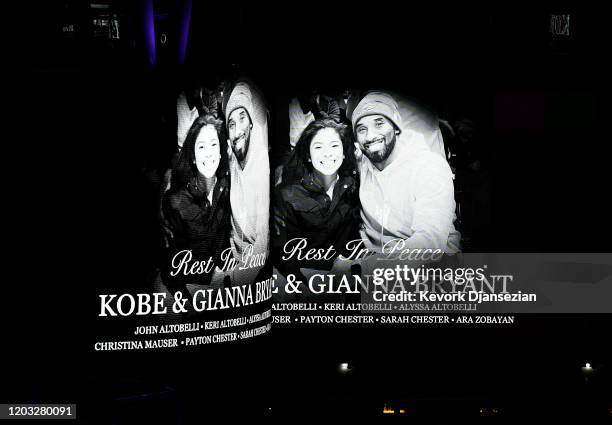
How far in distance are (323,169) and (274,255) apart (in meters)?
0.56

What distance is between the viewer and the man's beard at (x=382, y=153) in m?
5.80

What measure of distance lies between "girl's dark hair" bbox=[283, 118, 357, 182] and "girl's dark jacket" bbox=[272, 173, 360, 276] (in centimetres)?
4

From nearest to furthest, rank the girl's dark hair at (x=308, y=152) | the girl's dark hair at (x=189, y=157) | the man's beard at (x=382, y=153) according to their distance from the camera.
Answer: the girl's dark hair at (x=189, y=157) → the girl's dark hair at (x=308, y=152) → the man's beard at (x=382, y=153)

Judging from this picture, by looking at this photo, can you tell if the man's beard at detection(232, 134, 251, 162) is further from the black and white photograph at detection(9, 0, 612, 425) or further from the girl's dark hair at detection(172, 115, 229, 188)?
the girl's dark hair at detection(172, 115, 229, 188)

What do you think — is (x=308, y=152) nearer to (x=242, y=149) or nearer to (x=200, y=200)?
(x=242, y=149)

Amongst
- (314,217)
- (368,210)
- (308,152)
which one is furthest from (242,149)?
(368,210)

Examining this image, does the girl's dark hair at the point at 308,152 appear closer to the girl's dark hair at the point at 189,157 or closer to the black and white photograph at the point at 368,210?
the black and white photograph at the point at 368,210

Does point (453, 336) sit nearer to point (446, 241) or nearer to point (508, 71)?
point (446, 241)

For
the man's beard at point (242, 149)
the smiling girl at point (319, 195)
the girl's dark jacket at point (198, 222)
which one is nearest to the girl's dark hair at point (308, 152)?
the smiling girl at point (319, 195)

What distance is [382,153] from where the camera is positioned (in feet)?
19.1

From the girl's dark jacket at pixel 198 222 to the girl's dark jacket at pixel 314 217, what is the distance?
3.64 feet

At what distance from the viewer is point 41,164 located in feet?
13.6

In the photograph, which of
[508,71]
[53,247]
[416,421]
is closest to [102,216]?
[53,247]

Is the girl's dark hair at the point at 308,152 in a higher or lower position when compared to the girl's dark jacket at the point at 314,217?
higher
